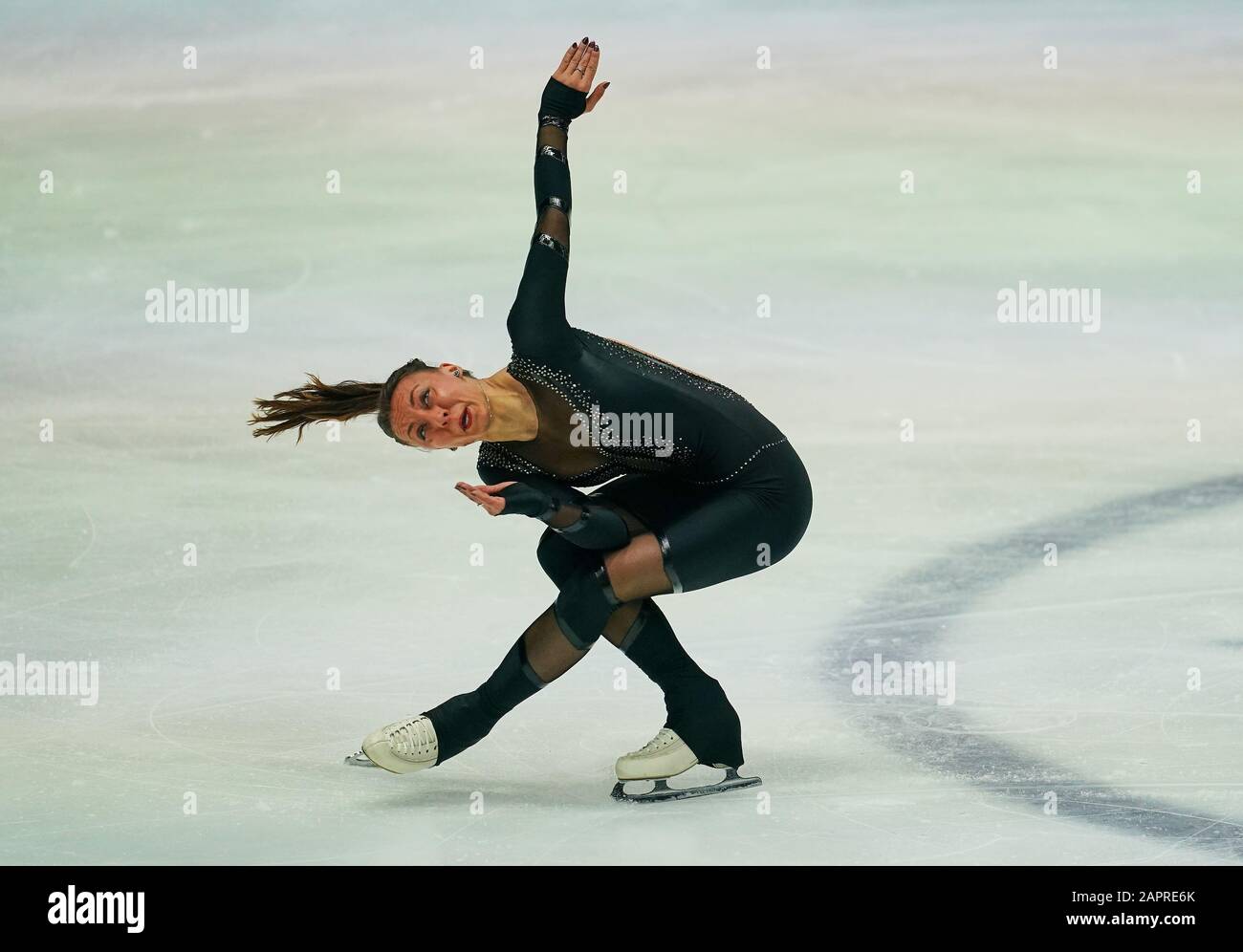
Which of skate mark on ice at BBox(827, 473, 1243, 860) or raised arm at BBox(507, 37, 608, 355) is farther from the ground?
raised arm at BBox(507, 37, 608, 355)

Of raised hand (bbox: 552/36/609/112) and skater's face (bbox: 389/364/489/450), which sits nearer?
skater's face (bbox: 389/364/489/450)

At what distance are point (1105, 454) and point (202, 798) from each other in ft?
18.6

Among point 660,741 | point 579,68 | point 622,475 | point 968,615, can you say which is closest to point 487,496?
point 622,475

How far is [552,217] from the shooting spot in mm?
5656

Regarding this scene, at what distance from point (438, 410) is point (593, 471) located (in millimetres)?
531

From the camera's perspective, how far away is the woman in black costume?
5586 millimetres

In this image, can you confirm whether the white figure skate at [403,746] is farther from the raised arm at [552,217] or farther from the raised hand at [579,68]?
the raised hand at [579,68]

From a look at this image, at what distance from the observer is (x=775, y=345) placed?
11.0 metres

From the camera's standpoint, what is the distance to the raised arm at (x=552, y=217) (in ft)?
18.3

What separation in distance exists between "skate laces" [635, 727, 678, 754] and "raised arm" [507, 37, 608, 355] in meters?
1.24

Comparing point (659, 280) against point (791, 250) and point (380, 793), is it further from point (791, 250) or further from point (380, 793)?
point (380, 793)

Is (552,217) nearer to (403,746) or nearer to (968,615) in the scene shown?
(403,746)

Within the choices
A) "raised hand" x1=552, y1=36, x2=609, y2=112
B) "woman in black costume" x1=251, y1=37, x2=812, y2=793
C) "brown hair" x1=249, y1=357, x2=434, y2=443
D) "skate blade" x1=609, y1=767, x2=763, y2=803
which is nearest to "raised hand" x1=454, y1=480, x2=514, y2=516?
"woman in black costume" x1=251, y1=37, x2=812, y2=793

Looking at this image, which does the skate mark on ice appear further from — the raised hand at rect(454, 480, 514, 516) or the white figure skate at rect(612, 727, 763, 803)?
the raised hand at rect(454, 480, 514, 516)
